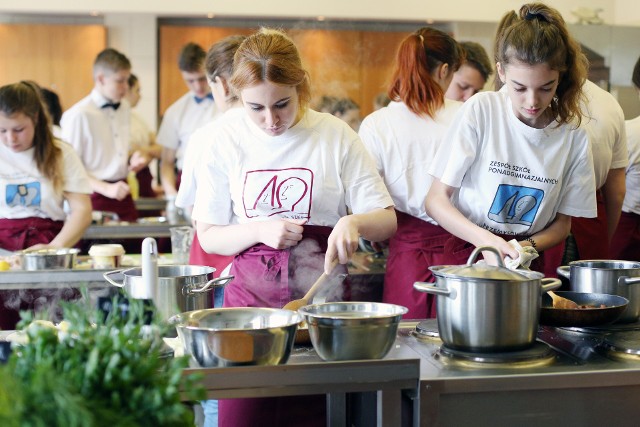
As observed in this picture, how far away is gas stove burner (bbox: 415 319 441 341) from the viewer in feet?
6.45

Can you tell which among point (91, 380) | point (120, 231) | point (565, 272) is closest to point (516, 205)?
point (565, 272)

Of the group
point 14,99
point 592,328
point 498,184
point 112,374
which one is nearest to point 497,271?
point 592,328

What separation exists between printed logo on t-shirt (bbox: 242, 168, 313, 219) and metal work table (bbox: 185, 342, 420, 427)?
0.64 meters

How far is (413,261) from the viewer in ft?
9.61

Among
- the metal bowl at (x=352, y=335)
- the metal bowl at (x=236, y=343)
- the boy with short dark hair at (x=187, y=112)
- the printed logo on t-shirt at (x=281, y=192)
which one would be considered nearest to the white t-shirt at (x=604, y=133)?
the printed logo on t-shirt at (x=281, y=192)

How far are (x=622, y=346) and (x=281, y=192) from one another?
0.93 meters

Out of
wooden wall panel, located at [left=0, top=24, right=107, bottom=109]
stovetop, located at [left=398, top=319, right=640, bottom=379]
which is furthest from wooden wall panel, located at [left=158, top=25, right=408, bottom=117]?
stovetop, located at [left=398, top=319, right=640, bottom=379]

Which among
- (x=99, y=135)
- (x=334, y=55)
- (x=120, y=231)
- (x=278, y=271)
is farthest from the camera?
(x=334, y=55)

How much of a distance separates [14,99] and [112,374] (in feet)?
8.67

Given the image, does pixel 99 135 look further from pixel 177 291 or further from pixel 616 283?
pixel 616 283

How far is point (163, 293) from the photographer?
1.82 meters

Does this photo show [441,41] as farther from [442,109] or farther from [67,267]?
[67,267]

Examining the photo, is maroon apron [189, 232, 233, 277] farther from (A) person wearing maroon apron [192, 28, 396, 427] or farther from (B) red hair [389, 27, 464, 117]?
(B) red hair [389, 27, 464, 117]

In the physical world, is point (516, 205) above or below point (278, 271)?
above
